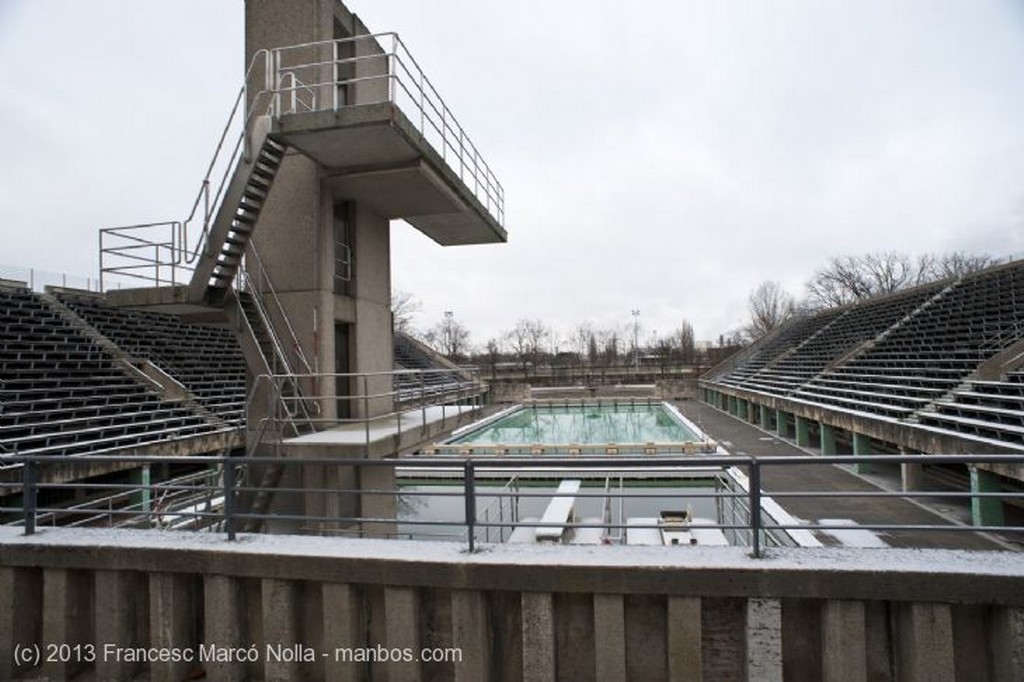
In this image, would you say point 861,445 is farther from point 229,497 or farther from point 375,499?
point 229,497

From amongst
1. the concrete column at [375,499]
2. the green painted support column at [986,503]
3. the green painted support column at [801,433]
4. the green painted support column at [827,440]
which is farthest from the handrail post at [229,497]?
the green painted support column at [801,433]

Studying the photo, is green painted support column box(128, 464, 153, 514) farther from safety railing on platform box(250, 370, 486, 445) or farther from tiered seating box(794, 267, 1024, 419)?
tiered seating box(794, 267, 1024, 419)

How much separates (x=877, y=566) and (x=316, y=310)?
7210 mm

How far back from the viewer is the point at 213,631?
4.05m

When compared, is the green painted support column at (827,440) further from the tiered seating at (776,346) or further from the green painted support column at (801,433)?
the tiered seating at (776,346)

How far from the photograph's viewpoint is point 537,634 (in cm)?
367

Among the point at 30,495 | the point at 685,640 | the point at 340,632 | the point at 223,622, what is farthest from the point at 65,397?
the point at 685,640

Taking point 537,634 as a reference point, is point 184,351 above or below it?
above

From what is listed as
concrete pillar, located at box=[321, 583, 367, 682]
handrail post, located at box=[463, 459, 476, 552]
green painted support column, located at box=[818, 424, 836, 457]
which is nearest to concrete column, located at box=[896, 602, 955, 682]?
handrail post, located at box=[463, 459, 476, 552]

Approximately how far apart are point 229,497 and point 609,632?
319cm

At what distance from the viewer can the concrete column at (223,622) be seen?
3.98 meters

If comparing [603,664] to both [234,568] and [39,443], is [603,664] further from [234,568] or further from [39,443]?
Answer: [39,443]

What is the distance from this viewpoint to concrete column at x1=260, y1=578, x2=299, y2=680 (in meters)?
3.94

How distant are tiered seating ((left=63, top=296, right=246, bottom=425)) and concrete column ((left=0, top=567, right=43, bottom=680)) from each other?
41.9 feet
